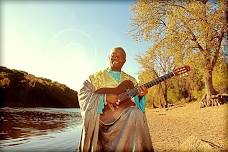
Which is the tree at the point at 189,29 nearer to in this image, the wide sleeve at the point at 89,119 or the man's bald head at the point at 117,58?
the man's bald head at the point at 117,58

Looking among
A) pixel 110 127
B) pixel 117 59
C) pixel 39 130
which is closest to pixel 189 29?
pixel 117 59

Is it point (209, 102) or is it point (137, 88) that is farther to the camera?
point (209, 102)

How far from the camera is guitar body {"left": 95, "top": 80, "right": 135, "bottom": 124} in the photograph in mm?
4633

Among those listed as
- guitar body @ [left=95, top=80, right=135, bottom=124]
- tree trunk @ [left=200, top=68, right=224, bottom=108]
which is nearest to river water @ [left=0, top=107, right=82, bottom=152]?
guitar body @ [left=95, top=80, right=135, bottom=124]

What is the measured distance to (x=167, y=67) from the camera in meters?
7.21

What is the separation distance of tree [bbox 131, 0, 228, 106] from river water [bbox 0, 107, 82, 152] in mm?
2074

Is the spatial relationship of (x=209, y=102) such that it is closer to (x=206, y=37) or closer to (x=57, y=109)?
(x=206, y=37)

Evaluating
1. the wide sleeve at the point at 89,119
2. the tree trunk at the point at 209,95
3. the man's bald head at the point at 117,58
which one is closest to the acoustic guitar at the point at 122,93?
the wide sleeve at the point at 89,119

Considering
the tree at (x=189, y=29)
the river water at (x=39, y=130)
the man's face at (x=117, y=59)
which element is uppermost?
the tree at (x=189, y=29)

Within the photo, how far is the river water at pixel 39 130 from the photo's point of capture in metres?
7.01

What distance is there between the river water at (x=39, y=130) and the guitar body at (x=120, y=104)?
6.39 feet

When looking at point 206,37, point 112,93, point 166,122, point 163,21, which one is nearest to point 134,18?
point 163,21

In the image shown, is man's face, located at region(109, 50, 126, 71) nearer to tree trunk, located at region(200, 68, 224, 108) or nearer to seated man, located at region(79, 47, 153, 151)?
seated man, located at region(79, 47, 153, 151)

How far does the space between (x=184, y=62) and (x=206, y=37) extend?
617 mm
